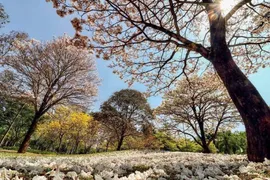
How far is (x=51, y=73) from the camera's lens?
19031 millimetres

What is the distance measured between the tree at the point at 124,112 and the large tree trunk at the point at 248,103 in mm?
28297

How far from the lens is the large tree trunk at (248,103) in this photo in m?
4.58

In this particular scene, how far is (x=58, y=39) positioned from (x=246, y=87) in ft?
62.4

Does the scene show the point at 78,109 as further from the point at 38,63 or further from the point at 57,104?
the point at 38,63

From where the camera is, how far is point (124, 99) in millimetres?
34469

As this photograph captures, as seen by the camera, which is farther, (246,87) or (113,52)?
(113,52)

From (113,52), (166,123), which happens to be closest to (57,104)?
(166,123)

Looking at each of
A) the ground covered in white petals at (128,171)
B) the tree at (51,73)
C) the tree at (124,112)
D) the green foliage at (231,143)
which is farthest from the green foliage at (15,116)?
the green foliage at (231,143)

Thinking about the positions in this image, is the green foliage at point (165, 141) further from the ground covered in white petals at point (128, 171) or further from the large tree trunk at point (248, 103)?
the ground covered in white petals at point (128, 171)

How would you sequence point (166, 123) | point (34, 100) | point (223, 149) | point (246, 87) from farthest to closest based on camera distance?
point (223, 149)
point (166, 123)
point (34, 100)
point (246, 87)

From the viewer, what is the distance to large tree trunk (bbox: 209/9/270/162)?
15.0 ft

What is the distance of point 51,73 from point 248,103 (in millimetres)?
17645

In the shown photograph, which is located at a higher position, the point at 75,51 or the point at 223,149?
the point at 75,51

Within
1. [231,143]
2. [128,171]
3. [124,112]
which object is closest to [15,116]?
[124,112]
